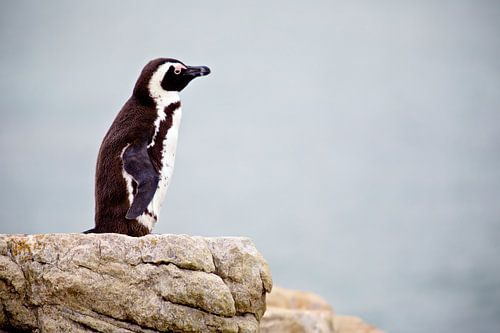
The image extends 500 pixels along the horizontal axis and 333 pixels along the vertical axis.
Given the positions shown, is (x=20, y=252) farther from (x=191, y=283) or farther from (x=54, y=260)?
(x=191, y=283)

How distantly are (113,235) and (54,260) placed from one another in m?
0.42

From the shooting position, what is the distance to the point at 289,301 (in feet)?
40.7

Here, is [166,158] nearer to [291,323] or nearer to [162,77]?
[162,77]

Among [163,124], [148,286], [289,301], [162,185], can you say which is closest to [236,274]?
[148,286]

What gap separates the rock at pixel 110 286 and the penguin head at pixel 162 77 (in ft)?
5.53

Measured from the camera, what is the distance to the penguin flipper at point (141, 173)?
248 inches

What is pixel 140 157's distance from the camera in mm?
6461

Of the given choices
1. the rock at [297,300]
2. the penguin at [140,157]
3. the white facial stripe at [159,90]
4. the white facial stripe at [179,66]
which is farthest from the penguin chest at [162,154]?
the rock at [297,300]

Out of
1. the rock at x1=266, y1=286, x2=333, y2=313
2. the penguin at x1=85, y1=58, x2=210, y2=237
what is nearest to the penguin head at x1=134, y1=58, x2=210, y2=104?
the penguin at x1=85, y1=58, x2=210, y2=237

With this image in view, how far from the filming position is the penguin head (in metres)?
6.96

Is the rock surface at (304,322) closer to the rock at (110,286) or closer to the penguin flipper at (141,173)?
the penguin flipper at (141,173)

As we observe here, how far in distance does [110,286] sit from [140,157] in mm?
1308

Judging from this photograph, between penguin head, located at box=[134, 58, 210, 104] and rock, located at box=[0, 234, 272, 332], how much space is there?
169 cm

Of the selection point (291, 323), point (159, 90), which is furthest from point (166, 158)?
point (291, 323)
